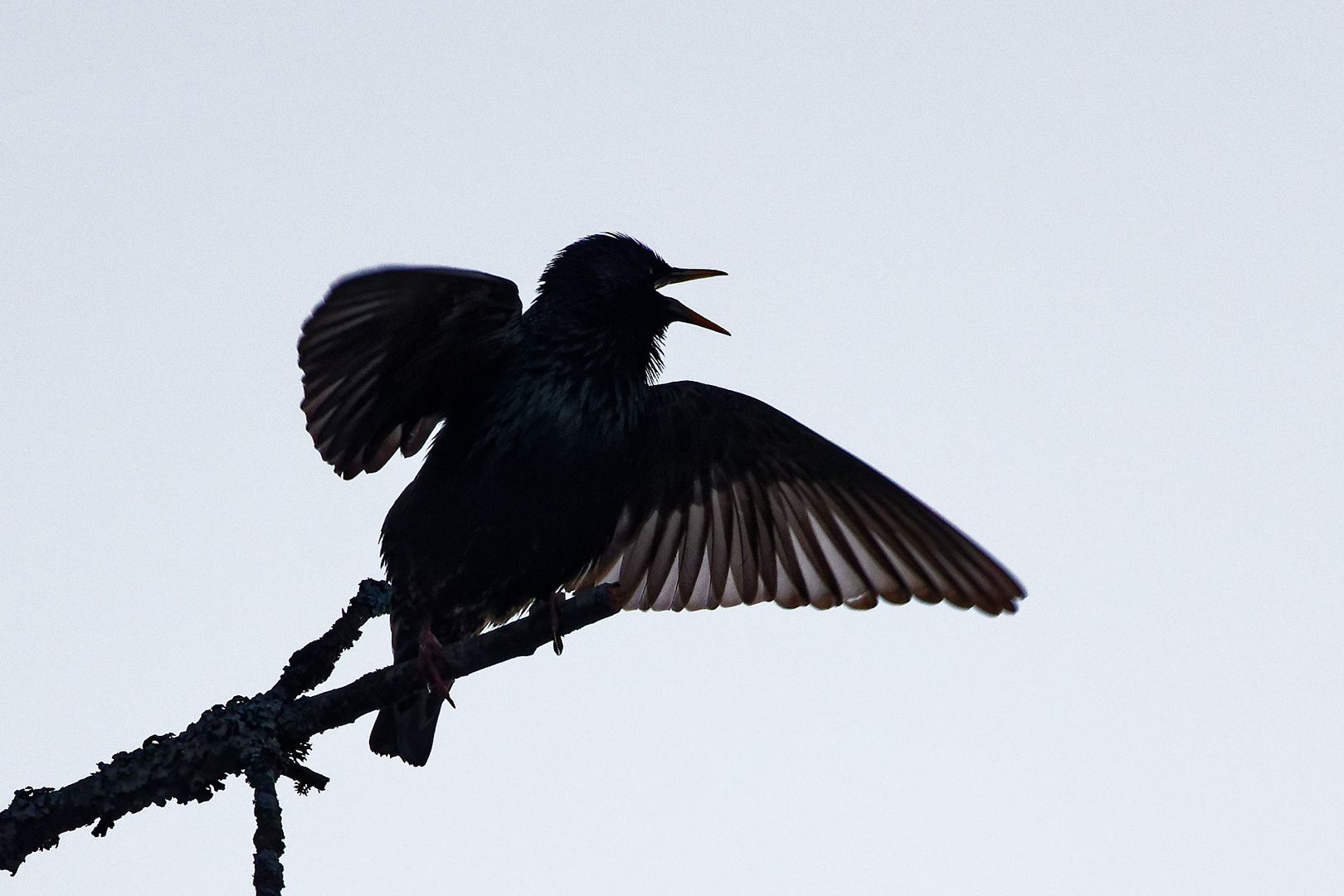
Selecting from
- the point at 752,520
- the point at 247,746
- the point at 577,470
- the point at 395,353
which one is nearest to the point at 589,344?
the point at 577,470

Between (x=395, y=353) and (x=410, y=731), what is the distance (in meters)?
1.39

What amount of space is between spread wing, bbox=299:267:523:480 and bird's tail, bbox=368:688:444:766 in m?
0.89

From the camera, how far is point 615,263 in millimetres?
5676

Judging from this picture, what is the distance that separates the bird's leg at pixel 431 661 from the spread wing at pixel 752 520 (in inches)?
44.5

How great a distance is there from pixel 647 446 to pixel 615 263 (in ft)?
2.35

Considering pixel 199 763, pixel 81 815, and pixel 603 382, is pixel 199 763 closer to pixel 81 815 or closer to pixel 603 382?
pixel 81 815

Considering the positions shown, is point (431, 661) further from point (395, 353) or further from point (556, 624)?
point (395, 353)

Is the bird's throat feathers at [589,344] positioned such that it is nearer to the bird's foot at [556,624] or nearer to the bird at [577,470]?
the bird at [577,470]

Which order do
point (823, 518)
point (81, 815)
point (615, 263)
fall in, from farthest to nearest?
1. point (823, 518)
2. point (615, 263)
3. point (81, 815)

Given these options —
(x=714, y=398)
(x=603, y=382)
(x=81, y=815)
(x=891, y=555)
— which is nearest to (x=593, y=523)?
(x=603, y=382)

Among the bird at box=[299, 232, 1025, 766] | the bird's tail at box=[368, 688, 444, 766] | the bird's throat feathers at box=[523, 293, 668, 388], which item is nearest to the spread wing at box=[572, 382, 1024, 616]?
the bird at box=[299, 232, 1025, 766]

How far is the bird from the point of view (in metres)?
5.10

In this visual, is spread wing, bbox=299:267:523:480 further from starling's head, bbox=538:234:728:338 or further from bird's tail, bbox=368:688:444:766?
bird's tail, bbox=368:688:444:766

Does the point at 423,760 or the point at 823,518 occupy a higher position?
the point at 823,518
